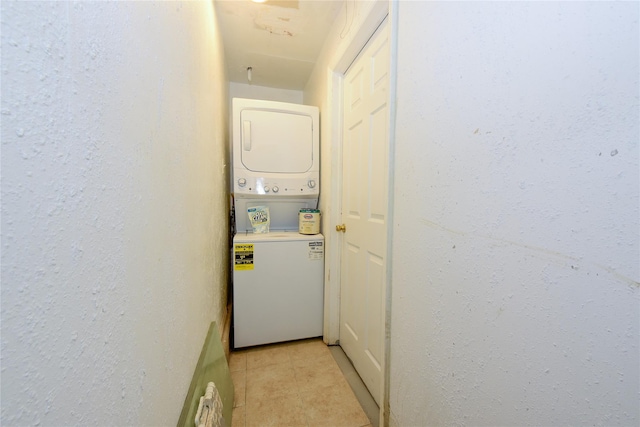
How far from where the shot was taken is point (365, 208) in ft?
4.50

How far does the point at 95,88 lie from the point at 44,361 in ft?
1.33

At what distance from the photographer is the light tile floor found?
120 centimetres

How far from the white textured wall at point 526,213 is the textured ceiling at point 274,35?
1050mm

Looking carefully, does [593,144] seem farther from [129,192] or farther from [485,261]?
[129,192]

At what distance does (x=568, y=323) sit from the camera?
0.43 meters

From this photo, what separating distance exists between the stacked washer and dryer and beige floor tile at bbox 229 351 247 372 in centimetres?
6

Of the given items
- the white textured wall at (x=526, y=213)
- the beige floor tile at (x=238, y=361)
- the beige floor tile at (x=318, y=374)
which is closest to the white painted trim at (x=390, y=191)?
the white textured wall at (x=526, y=213)

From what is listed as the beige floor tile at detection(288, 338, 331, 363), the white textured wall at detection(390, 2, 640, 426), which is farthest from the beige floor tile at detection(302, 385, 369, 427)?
the white textured wall at detection(390, 2, 640, 426)

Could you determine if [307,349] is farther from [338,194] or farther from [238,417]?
[338,194]

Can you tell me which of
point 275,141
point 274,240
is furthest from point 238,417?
point 275,141

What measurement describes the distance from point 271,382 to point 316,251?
0.90m

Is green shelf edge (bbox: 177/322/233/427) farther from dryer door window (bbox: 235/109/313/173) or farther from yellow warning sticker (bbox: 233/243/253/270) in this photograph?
dryer door window (bbox: 235/109/313/173)

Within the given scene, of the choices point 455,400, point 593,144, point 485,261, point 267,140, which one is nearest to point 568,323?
point 485,261

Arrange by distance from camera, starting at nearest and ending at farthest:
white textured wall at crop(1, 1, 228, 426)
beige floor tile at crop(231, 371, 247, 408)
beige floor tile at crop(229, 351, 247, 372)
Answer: white textured wall at crop(1, 1, 228, 426), beige floor tile at crop(231, 371, 247, 408), beige floor tile at crop(229, 351, 247, 372)
